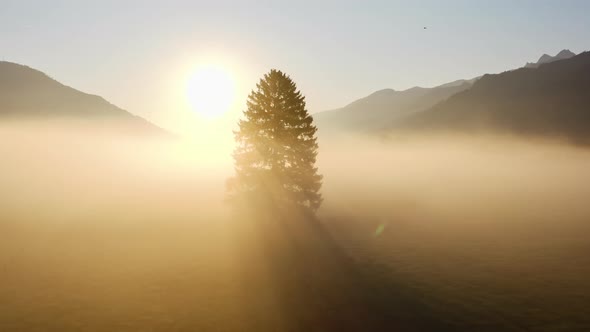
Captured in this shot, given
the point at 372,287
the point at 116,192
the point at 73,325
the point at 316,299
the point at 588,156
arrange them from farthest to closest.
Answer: the point at 588,156
the point at 116,192
the point at 372,287
the point at 316,299
the point at 73,325

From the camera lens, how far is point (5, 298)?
19266 mm

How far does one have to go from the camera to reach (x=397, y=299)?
827 inches

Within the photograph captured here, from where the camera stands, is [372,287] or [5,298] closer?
[5,298]

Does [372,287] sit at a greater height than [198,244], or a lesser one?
lesser

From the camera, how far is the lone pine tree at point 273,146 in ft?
114

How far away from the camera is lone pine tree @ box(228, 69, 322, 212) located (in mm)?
34625

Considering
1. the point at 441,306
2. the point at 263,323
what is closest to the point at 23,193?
the point at 263,323

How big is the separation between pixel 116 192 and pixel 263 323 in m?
64.9

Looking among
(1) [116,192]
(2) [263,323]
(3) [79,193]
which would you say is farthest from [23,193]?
(2) [263,323]

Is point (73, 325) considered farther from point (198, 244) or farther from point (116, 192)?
point (116, 192)

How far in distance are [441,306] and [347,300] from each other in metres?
5.18

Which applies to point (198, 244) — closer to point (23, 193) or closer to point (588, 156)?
point (23, 193)

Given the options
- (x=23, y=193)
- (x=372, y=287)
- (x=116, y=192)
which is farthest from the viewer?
(x=116, y=192)

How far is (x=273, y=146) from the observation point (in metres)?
34.6
